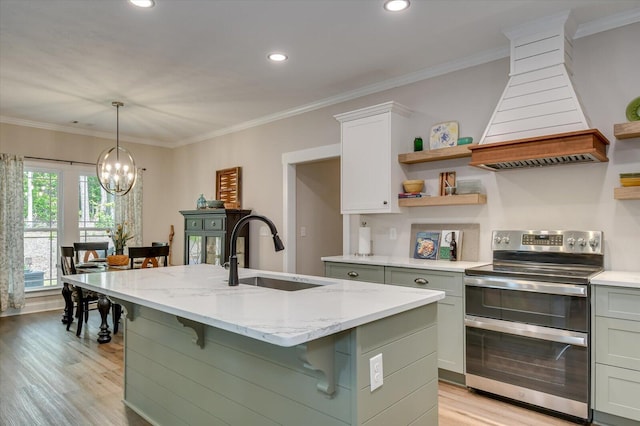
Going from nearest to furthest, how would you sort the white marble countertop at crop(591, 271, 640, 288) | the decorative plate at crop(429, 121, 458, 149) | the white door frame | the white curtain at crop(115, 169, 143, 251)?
the white marble countertop at crop(591, 271, 640, 288)
the decorative plate at crop(429, 121, 458, 149)
the white door frame
the white curtain at crop(115, 169, 143, 251)

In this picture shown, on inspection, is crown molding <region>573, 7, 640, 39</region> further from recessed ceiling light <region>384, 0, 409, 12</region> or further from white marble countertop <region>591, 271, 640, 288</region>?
white marble countertop <region>591, 271, 640, 288</region>

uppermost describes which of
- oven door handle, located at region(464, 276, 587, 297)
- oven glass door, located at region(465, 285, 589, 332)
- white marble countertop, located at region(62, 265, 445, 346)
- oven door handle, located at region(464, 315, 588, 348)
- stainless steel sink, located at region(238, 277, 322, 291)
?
white marble countertop, located at region(62, 265, 445, 346)

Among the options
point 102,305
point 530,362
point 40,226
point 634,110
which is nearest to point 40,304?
point 40,226

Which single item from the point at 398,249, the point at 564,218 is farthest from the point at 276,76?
the point at 564,218

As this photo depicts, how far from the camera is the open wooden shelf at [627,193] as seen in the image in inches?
101

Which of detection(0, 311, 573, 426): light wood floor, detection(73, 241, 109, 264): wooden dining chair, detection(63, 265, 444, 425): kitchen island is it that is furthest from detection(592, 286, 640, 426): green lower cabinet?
detection(73, 241, 109, 264): wooden dining chair

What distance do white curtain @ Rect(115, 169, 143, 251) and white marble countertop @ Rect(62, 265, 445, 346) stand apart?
4.27 metres

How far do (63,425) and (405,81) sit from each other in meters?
3.80

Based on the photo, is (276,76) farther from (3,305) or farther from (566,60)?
(3,305)

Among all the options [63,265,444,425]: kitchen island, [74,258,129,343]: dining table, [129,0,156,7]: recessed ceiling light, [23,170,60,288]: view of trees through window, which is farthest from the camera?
[23,170,60,288]: view of trees through window

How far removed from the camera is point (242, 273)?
104 inches

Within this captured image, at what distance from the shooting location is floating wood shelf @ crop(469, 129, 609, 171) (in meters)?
2.60

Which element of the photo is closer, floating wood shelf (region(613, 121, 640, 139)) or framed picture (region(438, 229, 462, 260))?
floating wood shelf (region(613, 121, 640, 139))

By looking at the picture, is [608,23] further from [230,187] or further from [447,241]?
[230,187]
